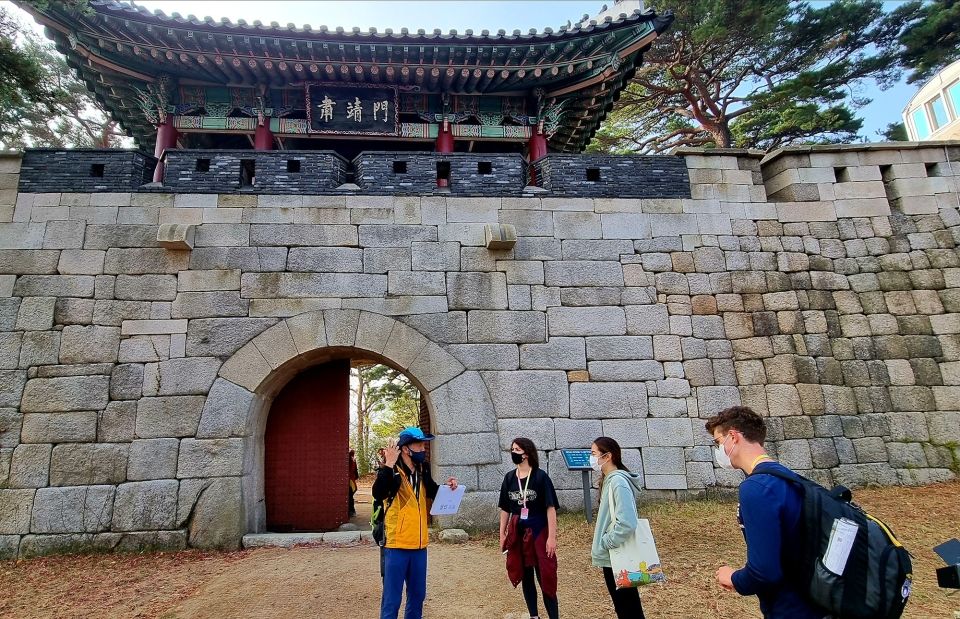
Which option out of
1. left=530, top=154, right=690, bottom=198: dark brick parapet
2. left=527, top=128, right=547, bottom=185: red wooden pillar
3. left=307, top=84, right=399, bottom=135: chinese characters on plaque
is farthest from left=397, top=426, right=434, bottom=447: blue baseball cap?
left=307, top=84, right=399, bottom=135: chinese characters on plaque

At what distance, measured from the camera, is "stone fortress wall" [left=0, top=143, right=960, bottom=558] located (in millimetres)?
5328

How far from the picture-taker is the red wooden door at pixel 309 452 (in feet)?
20.0

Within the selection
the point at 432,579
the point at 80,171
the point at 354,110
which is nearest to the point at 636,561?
the point at 432,579

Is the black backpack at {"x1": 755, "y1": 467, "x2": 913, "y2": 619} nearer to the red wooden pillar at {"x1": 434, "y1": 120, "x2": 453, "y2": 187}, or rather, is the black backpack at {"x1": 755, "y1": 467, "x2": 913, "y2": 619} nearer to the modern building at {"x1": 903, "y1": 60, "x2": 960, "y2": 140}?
the red wooden pillar at {"x1": 434, "y1": 120, "x2": 453, "y2": 187}

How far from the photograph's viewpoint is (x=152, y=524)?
5145mm

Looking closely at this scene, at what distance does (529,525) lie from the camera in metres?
3.34

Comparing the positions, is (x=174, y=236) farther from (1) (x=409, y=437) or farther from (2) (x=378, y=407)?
(2) (x=378, y=407)

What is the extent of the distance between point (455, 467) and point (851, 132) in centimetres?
1302

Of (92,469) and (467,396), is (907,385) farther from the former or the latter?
(92,469)

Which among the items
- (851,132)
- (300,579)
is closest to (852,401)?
(300,579)

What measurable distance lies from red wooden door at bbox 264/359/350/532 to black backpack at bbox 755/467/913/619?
5410 mm

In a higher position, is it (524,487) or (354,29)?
(354,29)

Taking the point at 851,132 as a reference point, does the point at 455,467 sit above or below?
below

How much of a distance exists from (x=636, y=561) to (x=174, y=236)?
5586 mm
